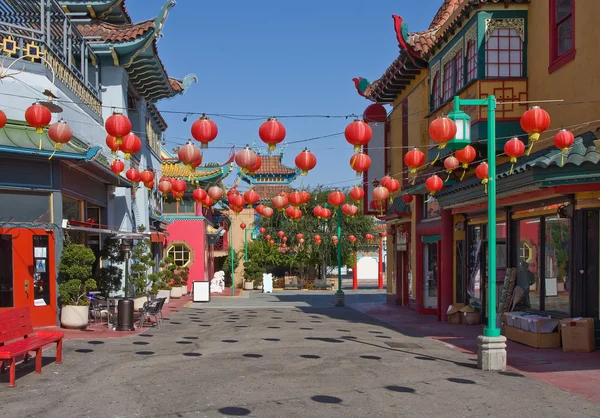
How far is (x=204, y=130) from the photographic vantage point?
40.7ft

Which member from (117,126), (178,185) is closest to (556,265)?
(117,126)

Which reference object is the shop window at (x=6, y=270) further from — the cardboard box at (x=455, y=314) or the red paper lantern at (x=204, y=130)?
the cardboard box at (x=455, y=314)

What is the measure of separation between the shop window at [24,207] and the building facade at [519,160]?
10.8 meters

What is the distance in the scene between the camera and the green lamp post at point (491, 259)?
36.9 feet

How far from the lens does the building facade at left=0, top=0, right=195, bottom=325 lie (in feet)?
55.1

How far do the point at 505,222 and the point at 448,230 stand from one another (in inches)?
150

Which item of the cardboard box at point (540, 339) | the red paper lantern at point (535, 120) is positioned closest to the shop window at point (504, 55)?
the red paper lantern at point (535, 120)

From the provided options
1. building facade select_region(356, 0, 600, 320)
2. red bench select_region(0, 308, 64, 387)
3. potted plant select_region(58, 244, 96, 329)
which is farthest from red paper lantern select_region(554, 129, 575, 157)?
potted plant select_region(58, 244, 96, 329)

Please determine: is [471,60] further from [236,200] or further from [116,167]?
[116,167]

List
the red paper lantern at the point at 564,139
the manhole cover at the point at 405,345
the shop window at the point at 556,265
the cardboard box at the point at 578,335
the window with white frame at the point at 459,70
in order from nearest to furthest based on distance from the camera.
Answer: the red paper lantern at the point at 564,139 → the cardboard box at the point at 578,335 → the shop window at the point at 556,265 → the manhole cover at the point at 405,345 → the window with white frame at the point at 459,70

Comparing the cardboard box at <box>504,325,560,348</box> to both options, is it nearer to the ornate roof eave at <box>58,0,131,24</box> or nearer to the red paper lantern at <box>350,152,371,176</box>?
the red paper lantern at <box>350,152,371,176</box>

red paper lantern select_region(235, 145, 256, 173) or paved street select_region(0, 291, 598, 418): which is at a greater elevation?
red paper lantern select_region(235, 145, 256, 173)

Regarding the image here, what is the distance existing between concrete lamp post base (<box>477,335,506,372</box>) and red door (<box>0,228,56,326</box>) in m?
11.4

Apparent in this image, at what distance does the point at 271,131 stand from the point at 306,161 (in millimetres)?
2385
